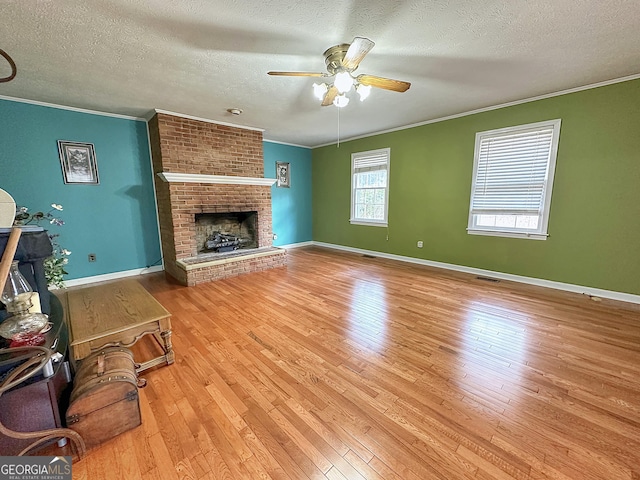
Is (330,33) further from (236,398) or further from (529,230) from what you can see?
(529,230)

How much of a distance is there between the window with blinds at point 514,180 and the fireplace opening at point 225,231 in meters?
3.77

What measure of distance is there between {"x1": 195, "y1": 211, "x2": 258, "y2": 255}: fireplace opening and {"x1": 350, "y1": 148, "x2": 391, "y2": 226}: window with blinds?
223cm

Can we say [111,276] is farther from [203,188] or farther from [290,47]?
[290,47]

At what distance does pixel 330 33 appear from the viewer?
1894 millimetres

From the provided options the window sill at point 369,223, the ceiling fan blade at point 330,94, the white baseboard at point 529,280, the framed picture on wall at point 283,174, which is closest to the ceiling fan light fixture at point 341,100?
the ceiling fan blade at point 330,94

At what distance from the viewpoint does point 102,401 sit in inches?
49.2

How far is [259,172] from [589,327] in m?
4.82

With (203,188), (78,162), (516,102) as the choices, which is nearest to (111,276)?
(78,162)

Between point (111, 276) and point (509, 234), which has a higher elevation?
point (509, 234)

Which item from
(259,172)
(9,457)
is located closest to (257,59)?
(259,172)

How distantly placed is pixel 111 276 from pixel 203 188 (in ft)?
6.38

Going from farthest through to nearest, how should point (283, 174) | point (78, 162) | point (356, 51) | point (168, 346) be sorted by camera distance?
point (283, 174) < point (78, 162) < point (168, 346) < point (356, 51)

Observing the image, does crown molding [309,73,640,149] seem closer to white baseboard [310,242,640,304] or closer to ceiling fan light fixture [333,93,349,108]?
white baseboard [310,242,640,304]

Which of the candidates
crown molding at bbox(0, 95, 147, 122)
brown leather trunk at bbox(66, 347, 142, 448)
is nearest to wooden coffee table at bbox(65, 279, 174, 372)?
brown leather trunk at bbox(66, 347, 142, 448)
